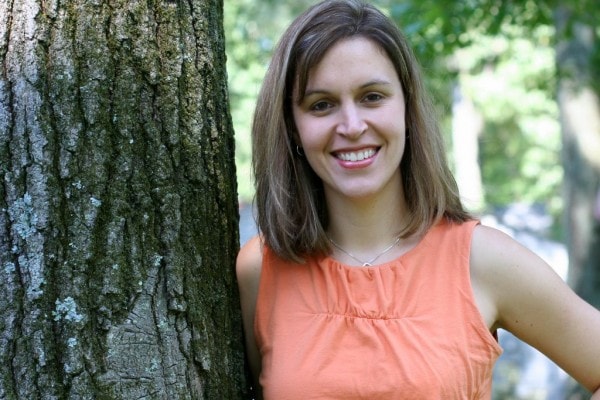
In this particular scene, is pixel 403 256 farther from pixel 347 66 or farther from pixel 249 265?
pixel 347 66

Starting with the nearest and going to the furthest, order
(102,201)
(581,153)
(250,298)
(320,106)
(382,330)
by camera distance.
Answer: (102,201) < (382,330) < (320,106) < (250,298) < (581,153)

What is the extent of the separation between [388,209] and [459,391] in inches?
22.0

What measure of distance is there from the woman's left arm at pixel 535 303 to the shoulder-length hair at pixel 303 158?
0.56 ft

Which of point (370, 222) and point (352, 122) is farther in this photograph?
point (370, 222)

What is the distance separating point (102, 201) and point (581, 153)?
22.8 ft

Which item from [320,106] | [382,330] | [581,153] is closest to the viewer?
[382,330]

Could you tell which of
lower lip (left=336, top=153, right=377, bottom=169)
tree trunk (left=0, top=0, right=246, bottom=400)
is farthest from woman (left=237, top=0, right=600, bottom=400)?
tree trunk (left=0, top=0, right=246, bottom=400)

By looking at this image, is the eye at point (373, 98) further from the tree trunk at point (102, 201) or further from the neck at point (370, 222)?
the tree trunk at point (102, 201)

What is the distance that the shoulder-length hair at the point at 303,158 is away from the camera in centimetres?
239

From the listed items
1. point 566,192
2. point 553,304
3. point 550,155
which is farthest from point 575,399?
point 550,155

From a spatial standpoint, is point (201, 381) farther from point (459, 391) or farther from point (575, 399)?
point (575, 399)

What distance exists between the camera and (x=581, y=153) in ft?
27.2

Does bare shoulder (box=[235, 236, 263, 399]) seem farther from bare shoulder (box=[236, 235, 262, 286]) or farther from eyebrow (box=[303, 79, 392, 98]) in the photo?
eyebrow (box=[303, 79, 392, 98])

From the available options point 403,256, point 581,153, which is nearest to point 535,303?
point 403,256
